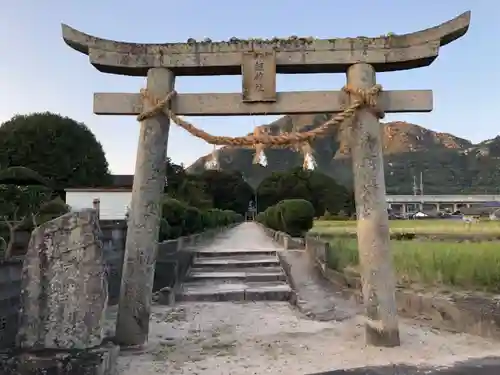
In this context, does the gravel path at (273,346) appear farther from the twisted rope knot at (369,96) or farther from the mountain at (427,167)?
the mountain at (427,167)

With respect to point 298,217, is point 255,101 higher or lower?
higher

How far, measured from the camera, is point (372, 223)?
19.5 feet

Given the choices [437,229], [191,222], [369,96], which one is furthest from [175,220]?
[437,229]

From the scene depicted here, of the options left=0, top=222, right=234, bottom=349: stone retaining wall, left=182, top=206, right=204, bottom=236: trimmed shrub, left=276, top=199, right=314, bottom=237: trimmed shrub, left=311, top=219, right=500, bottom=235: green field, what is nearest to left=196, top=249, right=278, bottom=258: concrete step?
left=0, top=222, right=234, bottom=349: stone retaining wall

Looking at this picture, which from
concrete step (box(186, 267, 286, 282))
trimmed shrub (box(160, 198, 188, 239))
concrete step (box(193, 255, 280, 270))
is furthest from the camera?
trimmed shrub (box(160, 198, 188, 239))

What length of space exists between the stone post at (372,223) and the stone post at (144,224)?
8.62 ft

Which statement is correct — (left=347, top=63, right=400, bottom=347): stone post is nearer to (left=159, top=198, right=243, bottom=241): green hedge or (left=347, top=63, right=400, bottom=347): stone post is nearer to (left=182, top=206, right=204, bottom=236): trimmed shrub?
(left=159, top=198, right=243, bottom=241): green hedge

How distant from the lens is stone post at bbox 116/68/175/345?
19.7 ft

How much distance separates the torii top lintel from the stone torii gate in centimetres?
1

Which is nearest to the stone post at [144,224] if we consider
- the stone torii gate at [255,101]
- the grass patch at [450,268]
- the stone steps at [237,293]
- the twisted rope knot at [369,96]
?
the stone torii gate at [255,101]

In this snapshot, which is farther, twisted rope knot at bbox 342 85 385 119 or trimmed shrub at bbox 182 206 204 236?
trimmed shrub at bbox 182 206 204 236

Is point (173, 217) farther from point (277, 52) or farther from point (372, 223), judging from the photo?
point (372, 223)

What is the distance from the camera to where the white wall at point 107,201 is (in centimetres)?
2947

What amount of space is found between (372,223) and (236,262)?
7.00 meters
